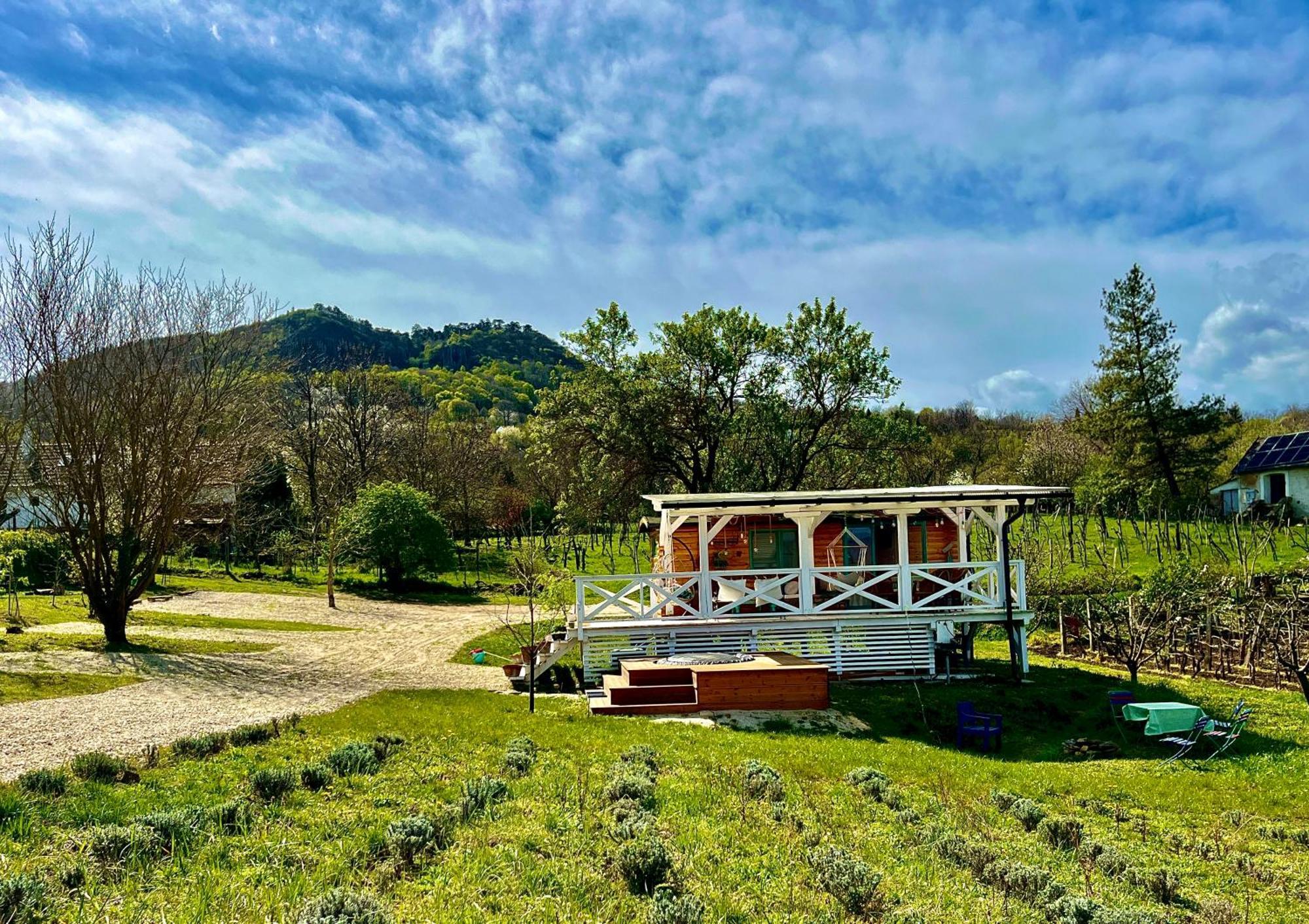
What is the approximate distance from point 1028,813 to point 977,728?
3950mm

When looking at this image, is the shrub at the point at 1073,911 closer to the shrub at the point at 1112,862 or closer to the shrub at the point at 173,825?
the shrub at the point at 1112,862

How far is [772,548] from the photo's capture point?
17.5m

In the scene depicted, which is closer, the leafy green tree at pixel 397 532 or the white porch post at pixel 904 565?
the white porch post at pixel 904 565

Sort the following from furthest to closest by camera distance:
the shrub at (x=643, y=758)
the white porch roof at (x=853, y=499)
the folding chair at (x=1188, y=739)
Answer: the white porch roof at (x=853, y=499) → the folding chair at (x=1188, y=739) → the shrub at (x=643, y=758)

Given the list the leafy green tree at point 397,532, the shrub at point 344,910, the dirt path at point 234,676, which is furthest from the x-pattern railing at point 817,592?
the leafy green tree at point 397,532

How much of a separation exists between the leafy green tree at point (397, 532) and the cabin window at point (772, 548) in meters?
17.3

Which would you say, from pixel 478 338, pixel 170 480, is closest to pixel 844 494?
pixel 170 480

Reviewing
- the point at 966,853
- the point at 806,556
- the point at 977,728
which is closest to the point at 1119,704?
the point at 977,728

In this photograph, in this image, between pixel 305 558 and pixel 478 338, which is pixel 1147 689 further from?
pixel 478 338

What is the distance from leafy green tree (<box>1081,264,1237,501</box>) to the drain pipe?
2601cm

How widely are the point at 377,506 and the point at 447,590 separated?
4547 millimetres

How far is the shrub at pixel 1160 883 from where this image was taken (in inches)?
229

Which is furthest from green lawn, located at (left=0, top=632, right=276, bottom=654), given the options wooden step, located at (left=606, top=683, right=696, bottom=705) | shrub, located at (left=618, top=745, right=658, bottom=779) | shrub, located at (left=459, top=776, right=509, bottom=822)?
shrub, located at (left=459, top=776, right=509, bottom=822)

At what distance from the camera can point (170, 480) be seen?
18.8m
